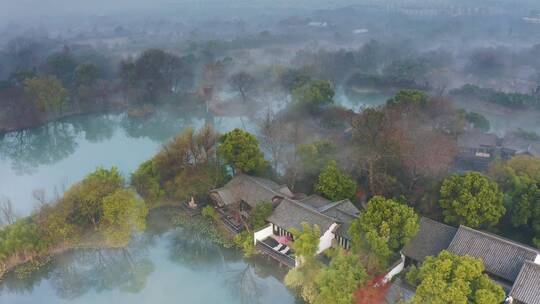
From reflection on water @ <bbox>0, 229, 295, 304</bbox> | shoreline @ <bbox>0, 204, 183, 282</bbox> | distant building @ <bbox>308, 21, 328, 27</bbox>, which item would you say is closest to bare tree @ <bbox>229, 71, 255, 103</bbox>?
shoreline @ <bbox>0, 204, 183, 282</bbox>

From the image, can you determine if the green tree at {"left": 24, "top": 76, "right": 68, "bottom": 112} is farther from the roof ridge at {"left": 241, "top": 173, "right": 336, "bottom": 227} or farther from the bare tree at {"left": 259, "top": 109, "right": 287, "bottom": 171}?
the roof ridge at {"left": 241, "top": 173, "right": 336, "bottom": 227}

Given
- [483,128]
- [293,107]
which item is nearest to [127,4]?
[293,107]

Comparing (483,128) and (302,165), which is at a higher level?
(302,165)

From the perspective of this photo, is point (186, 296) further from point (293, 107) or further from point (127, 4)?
point (127, 4)

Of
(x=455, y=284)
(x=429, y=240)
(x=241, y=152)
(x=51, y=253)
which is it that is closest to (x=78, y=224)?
(x=51, y=253)

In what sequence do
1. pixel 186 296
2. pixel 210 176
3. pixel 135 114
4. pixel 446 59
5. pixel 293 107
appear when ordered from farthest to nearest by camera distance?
1. pixel 446 59
2. pixel 135 114
3. pixel 293 107
4. pixel 210 176
5. pixel 186 296

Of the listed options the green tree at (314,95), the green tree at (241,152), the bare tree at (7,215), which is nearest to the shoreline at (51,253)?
the bare tree at (7,215)
